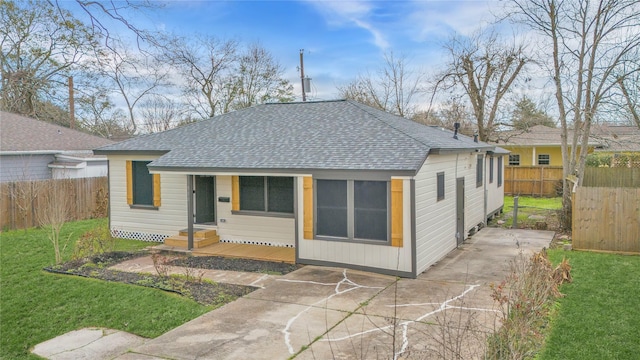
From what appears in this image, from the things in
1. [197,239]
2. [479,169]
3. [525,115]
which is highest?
[525,115]

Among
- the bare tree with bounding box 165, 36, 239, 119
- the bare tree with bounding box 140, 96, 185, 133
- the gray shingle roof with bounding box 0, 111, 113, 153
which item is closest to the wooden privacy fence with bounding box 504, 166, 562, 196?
the bare tree with bounding box 165, 36, 239, 119

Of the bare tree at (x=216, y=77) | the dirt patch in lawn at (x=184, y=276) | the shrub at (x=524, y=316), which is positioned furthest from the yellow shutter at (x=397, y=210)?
the bare tree at (x=216, y=77)

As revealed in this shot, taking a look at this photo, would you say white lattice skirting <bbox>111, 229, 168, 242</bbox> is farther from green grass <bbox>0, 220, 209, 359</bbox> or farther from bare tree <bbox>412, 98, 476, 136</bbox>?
bare tree <bbox>412, 98, 476, 136</bbox>

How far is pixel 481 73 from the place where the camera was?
2639cm

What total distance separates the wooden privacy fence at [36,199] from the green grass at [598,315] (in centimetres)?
1349

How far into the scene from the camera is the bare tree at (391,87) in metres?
30.8

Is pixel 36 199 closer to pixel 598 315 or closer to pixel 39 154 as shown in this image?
pixel 39 154

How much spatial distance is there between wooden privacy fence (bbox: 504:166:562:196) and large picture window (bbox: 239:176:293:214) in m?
17.6

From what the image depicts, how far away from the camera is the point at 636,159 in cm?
2061

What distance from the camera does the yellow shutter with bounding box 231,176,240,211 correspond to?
12078mm

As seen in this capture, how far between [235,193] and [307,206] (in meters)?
2.78

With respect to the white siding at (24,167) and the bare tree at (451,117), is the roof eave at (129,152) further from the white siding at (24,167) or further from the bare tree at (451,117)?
the bare tree at (451,117)

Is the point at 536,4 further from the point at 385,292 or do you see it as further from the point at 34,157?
the point at 34,157

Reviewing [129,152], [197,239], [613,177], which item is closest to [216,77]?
[129,152]
